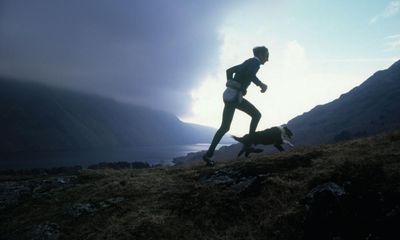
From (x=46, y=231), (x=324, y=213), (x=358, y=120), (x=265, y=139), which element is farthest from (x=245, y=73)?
(x=358, y=120)

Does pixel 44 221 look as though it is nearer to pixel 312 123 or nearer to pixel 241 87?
pixel 241 87

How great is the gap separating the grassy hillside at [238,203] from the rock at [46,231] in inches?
0.9

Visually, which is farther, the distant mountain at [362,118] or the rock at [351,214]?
the distant mountain at [362,118]

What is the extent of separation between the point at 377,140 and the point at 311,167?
2.82 m

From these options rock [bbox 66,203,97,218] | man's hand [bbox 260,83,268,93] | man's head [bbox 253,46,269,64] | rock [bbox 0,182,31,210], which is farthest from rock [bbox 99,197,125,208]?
man's head [bbox 253,46,269,64]

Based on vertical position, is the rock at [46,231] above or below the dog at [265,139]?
below

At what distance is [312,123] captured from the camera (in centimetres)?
18962

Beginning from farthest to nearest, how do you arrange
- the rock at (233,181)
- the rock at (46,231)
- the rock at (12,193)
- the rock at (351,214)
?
the rock at (12,193)
the rock at (233,181)
the rock at (46,231)
the rock at (351,214)

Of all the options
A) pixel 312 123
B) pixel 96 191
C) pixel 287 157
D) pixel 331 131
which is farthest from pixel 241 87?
pixel 312 123

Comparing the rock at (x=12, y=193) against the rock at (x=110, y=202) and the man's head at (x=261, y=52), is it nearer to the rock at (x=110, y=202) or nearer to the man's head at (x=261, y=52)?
the rock at (x=110, y=202)

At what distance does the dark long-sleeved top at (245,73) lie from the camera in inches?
398

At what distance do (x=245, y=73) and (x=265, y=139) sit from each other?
11.0ft

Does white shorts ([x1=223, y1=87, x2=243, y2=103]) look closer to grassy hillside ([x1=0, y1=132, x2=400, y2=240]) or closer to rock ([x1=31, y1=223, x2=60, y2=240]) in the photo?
grassy hillside ([x1=0, y1=132, x2=400, y2=240])

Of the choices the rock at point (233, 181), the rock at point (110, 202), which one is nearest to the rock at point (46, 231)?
the rock at point (110, 202)
